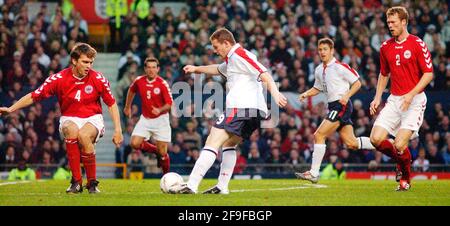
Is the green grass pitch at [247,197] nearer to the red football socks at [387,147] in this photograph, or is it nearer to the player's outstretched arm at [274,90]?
the red football socks at [387,147]

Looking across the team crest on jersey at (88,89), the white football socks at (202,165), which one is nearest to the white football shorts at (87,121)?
the team crest on jersey at (88,89)

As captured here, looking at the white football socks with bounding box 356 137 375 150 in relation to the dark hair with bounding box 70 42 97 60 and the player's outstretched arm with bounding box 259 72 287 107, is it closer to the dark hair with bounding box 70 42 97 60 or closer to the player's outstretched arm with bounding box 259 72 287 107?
the player's outstretched arm with bounding box 259 72 287 107

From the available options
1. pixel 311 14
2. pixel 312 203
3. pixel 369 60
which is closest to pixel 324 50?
pixel 312 203

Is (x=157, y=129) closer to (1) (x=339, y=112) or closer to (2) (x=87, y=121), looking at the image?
(1) (x=339, y=112)

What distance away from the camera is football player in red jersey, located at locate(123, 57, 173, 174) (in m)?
18.7

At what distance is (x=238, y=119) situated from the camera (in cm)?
1315

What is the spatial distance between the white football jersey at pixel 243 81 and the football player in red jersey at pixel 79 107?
1.73m

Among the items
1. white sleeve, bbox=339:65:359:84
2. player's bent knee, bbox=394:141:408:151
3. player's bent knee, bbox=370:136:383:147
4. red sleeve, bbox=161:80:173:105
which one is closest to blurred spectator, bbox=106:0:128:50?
red sleeve, bbox=161:80:173:105

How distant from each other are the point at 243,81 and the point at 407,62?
2519 mm

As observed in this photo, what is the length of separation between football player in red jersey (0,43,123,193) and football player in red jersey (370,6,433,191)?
152 inches

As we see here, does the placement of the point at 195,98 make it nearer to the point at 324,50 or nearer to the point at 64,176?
the point at 64,176

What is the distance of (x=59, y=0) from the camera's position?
29.7 m

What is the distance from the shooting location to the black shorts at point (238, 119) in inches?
516

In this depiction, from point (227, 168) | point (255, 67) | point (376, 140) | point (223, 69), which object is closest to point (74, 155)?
point (227, 168)
